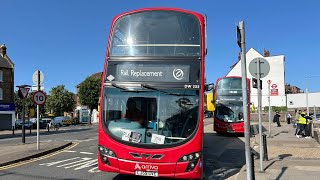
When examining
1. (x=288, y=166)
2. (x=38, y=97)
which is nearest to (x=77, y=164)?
(x=38, y=97)

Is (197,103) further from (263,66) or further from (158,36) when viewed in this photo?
(263,66)

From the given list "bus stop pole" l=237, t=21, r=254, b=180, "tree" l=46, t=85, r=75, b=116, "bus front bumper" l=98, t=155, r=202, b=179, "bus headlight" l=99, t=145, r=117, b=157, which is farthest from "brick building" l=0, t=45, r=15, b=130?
"bus stop pole" l=237, t=21, r=254, b=180

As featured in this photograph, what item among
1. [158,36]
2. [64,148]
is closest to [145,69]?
[158,36]

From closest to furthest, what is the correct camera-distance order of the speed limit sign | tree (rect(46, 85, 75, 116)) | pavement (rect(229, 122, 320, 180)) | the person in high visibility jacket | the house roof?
pavement (rect(229, 122, 320, 180)) → the speed limit sign → the person in high visibility jacket → the house roof → tree (rect(46, 85, 75, 116))

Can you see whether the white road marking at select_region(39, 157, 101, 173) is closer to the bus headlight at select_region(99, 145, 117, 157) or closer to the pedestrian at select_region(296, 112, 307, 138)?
the bus headlight at select_region(99, 145, 117, 157)

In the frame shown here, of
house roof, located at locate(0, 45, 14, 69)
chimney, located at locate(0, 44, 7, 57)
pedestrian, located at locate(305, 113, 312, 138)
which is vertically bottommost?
pedestrian, located at locate(305, 113, 312, 138)

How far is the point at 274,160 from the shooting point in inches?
488

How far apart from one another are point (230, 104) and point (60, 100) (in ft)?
205

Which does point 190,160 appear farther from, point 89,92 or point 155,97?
point 89,92

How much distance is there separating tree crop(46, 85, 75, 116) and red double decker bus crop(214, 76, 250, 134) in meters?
61.7

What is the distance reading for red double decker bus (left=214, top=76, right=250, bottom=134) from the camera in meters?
23.7

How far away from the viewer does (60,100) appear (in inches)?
3169

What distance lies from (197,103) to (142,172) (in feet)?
6.63

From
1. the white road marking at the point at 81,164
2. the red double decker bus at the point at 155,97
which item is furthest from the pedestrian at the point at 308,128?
the red double decker bus at the point at 155,97
